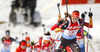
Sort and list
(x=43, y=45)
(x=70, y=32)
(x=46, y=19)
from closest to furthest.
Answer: (x=70, y=32) < (x=43, y=45) < (x=46, y=19)

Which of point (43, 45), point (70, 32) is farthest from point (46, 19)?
point (70, 32)

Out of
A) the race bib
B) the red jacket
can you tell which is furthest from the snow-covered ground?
the race bib

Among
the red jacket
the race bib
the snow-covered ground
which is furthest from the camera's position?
the snow-covered ground

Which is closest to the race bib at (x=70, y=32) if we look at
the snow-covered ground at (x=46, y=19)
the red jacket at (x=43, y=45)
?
the red jacket at (x=43, y=45)

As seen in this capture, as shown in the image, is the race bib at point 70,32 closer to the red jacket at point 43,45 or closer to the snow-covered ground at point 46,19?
the red jacket at point 43,45

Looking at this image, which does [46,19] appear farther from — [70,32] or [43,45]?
[70,32]

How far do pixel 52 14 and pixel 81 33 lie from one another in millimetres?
7488

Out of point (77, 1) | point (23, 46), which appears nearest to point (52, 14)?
point (77, 1)

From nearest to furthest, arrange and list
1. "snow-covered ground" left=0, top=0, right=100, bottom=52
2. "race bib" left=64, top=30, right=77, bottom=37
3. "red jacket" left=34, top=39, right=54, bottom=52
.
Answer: "race bib" left=64, top=30, right=77, bottom=37 → "red jacket" left=34, top=39, right=54, bottom=52 → "snow-covered ground" left=0, top=0, right=100, bottom=52

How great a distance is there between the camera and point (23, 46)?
807 cm

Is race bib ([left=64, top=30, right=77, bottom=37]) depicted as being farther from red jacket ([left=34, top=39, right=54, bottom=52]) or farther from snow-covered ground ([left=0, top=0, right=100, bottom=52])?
snow-covered ground ([left=0, top=0, right=100, bottom=52])

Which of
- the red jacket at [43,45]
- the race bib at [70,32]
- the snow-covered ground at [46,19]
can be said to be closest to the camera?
the race bib at [70,32]

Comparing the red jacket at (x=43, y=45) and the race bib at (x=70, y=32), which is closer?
the race bib at (x=70, y=32)

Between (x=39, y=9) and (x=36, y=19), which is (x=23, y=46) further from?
(x=39, y=9)
